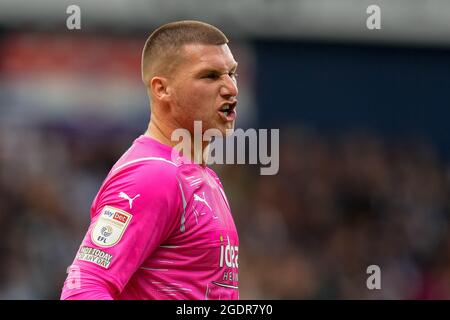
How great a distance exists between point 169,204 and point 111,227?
27 centimetres

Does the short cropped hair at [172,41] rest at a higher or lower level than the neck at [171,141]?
higher

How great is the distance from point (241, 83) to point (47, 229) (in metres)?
4.28

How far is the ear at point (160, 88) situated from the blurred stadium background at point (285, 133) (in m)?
6.04

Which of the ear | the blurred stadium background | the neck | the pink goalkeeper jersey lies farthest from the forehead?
the blurred stadium background

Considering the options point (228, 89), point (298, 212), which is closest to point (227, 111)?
point (228, 89)

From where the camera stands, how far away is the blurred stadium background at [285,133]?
37.8ft

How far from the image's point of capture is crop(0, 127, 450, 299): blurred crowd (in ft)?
35.7

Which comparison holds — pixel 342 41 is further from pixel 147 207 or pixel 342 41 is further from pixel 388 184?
pixel 147 207

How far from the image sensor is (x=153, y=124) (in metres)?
4.50

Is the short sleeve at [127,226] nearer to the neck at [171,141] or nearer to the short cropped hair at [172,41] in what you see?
the neck at [171,141]

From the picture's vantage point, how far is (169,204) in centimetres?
395

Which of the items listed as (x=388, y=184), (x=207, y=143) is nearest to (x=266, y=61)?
(x=388, y=184)

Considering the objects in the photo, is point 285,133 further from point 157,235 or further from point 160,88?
point 157,235

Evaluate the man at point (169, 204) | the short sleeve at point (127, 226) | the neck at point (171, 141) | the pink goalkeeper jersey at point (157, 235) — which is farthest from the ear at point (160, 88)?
the short sleeve at point (127, 226)
